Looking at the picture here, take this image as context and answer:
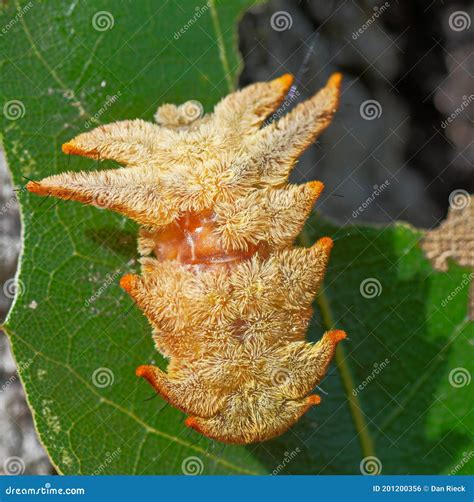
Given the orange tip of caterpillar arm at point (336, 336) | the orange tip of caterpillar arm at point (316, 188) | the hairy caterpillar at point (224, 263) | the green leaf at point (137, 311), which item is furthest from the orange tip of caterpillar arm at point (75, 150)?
the orange tip of caterpillar arm at point (336, 336)

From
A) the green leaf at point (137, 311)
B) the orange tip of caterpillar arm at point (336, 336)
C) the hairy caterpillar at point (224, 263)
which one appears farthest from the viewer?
the green leaf at point (137, 311)

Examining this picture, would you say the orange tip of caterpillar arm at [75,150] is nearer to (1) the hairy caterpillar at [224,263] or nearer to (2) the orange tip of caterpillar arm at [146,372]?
Result: (1) the hairy caterpillar at [224,263]

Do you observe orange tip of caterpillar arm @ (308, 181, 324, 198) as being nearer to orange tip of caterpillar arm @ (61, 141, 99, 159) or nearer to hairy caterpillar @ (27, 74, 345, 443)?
hairy caterpillar @ (27, 74, 345, 443)

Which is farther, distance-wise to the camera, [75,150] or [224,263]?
[75,150]

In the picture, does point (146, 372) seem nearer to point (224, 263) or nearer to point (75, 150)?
point (224, 263)

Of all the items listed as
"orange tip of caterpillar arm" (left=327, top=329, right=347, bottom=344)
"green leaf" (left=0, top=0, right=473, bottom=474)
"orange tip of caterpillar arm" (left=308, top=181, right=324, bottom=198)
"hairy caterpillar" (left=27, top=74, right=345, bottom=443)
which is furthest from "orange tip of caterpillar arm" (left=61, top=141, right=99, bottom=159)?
"orange tip of caterpillar arm" (left=327, top=329, right=347, bottom=344)

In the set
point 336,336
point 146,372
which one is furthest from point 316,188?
point 146,372

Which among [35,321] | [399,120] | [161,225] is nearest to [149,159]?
[161,225]
